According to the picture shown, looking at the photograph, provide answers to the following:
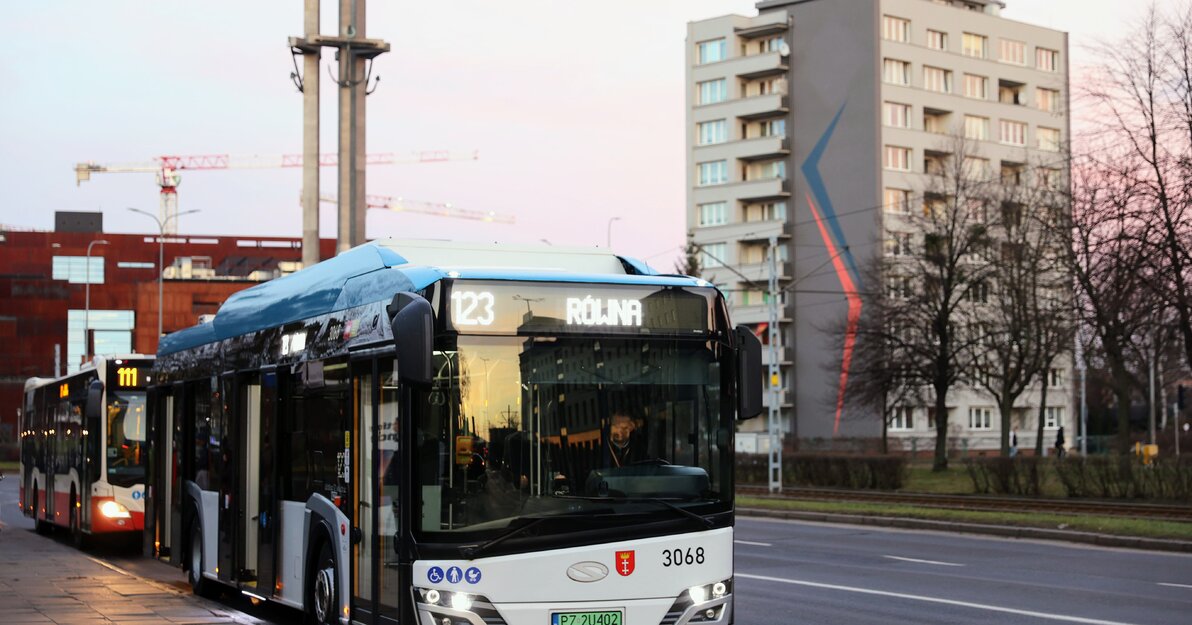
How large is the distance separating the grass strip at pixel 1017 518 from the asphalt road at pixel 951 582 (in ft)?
4.34

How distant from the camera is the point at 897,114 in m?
92.1

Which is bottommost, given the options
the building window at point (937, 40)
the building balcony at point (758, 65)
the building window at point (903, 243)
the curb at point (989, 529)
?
the curb at point (989, 529)

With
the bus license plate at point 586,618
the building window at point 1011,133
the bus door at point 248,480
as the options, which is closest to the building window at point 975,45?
the building window at point 1011,133

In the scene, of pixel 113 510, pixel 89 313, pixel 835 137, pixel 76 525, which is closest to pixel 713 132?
pixel 835 137

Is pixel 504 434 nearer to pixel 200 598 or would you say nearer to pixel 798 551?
pixel 200 598

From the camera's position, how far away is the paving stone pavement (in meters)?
13.8

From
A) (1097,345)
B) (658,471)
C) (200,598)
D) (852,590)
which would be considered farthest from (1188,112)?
(658,471)

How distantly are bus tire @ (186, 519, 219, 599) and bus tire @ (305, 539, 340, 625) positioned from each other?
4663mm

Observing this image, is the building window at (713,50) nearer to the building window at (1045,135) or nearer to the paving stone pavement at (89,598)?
the building window at (1045,135)

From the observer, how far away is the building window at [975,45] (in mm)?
96688

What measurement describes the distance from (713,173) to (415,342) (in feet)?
302

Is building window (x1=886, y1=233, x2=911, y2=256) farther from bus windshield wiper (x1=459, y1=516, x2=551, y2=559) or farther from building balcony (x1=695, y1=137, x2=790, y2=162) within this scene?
bus windshield wiper (x1=459, y1=516, x2=551, y2=559)

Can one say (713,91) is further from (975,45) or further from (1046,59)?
(1046,59)

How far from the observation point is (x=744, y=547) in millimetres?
23891
